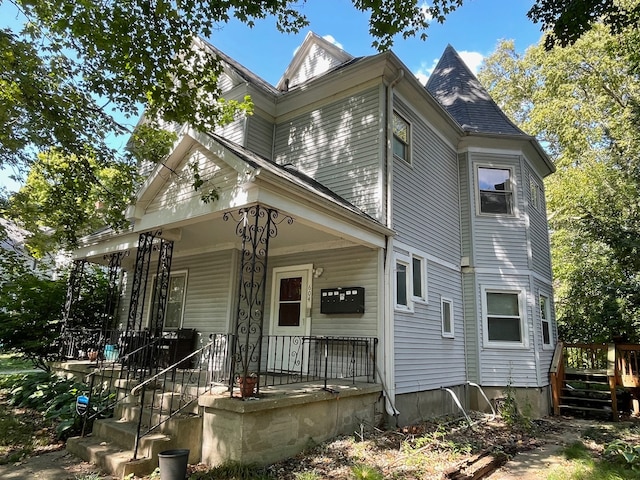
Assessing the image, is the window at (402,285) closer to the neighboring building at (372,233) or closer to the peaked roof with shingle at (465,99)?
the neighboring building at (372,233)

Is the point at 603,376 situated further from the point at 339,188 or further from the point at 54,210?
the point at 54,210

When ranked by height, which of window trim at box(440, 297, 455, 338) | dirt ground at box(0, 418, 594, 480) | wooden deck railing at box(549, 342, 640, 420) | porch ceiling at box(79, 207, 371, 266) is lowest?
dirt ground at box(0, 418, 594, 480)

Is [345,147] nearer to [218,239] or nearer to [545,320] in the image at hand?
[218,239]

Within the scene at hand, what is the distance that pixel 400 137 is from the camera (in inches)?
354

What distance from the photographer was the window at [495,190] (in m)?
10.8

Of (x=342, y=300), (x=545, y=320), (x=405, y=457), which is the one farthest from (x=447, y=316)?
(x=405, y=457)

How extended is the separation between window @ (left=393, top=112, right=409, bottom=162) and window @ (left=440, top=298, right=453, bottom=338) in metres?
3.32

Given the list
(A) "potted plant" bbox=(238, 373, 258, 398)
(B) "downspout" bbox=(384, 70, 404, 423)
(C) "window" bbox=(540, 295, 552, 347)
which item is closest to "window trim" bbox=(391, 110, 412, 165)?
(B) "downspout" bbox=(384, 70, 404, 423)

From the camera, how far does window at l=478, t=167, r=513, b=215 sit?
35.3 ft

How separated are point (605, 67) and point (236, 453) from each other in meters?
22.2

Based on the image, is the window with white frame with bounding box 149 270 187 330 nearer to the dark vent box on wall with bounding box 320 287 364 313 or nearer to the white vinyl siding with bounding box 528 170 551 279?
the dark vent box on wall with bounding box 320 287 364 313

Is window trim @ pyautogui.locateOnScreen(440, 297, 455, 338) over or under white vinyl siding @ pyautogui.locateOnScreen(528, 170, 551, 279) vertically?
under

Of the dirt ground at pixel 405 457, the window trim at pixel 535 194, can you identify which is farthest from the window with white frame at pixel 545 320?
the dirt ground at pixel 405 457

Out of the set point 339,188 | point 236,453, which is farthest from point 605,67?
point 236,453
